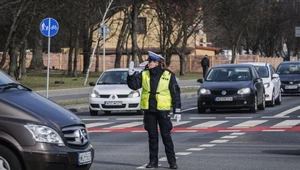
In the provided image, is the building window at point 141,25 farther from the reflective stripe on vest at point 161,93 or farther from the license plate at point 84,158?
the license plate at point 84,158

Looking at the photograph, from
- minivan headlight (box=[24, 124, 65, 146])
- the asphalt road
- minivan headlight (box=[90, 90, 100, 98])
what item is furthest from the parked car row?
minivan headlight (box=[24, 124, 65, 146])

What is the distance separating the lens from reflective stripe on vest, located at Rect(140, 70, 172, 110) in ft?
41.2

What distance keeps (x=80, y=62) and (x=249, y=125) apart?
225 feet

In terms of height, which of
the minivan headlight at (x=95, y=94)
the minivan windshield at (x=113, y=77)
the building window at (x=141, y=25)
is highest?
the building window at (x=141, y=25)

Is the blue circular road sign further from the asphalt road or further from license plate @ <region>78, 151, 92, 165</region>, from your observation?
license plate @ <region>78, 151, 92, 165</region>

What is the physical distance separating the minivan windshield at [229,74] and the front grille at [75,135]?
57.2 feet

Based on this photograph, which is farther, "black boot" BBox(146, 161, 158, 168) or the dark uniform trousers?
"black boot" BBox(146, 161, 158, 168)

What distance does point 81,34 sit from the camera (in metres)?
65.5

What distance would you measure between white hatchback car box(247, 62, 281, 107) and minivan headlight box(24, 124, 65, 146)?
20722 mm

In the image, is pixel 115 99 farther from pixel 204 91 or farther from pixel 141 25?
pixel 141 25

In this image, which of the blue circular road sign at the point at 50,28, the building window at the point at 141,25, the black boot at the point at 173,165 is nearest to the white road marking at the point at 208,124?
the blue circular road sign at the point at 50,28

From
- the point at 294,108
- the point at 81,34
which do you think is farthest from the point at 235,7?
the point at 294,108

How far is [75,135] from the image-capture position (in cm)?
967

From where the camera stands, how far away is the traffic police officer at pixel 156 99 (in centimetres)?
1256
